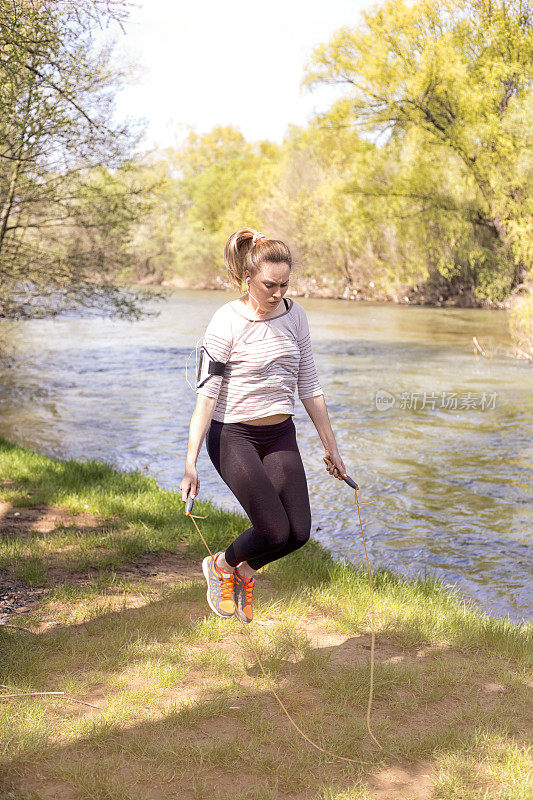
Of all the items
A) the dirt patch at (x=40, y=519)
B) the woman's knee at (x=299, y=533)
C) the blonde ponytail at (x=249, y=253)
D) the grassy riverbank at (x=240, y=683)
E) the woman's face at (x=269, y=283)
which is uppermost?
the blonde ponytail at (x=249, y=253)

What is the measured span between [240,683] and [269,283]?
216 centimetres

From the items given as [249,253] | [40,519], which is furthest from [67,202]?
[249,253]

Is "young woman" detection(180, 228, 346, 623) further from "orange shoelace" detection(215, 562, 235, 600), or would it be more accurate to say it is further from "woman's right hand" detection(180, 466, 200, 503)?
"orange shoelace" detection(215, 562, 235, 600)

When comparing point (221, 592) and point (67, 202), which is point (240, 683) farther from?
point (67, 202)

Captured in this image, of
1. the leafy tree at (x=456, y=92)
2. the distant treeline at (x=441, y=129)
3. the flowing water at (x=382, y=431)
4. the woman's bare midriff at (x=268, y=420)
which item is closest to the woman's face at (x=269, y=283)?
the woman's bare midriff at (x=268, y=420)

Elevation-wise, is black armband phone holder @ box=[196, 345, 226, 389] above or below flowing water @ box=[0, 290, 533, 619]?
above

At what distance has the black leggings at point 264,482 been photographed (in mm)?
4355

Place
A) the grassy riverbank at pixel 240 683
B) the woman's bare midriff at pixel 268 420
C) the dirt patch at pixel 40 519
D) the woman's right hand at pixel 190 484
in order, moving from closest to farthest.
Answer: the grassy riverbank at pixel 240 683, the woman's right hand at pixel 190 484, the woman's bare midriff at pixel 268 420, the dirt patch at pixel 40 519

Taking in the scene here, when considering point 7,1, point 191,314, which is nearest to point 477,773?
point 7,1

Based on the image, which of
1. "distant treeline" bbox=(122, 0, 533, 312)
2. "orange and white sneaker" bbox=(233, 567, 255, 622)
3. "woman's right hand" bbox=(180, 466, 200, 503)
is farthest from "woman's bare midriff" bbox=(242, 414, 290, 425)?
"distant treeline" bbox=(122, 0, 533, 312)

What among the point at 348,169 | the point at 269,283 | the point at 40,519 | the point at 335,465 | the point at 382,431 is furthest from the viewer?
the point at 348,169

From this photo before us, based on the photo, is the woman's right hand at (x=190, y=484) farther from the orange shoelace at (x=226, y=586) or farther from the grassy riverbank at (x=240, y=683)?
the grassy riverbank at (x=240, y=683)

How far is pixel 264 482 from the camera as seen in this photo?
4.36m

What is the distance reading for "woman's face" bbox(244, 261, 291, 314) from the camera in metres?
4.30
